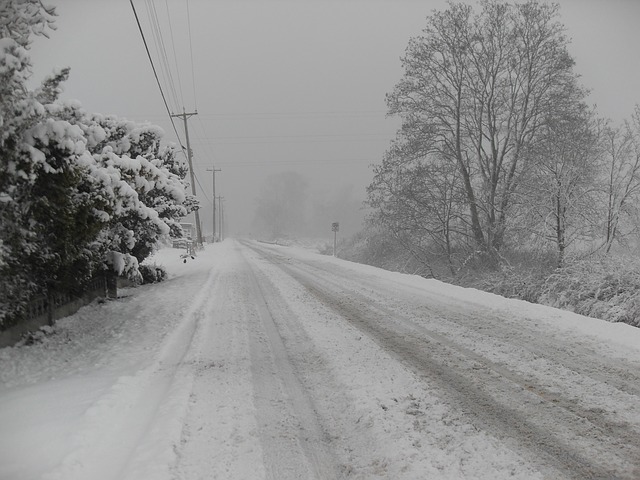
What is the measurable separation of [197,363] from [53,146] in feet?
9.60

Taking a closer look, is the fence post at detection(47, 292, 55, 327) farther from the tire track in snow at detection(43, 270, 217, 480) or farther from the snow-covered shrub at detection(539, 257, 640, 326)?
the snow-covered shrub at detection(539, 257, 640, 326)

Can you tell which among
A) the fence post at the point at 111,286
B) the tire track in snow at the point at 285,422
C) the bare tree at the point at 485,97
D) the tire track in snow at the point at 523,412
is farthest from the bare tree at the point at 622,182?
the fence post at the point at 111,286

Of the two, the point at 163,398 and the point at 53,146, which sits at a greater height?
the point at 53,146

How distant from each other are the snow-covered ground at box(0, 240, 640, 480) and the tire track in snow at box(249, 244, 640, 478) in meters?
0.02

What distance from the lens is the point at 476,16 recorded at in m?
16.8

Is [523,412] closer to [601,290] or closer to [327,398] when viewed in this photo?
[327,398]

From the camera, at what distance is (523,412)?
11.0 ft

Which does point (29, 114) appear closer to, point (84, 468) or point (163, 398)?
point (163, 398)

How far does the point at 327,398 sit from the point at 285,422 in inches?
21.9

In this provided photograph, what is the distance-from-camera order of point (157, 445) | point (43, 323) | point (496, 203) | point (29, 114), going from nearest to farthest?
point (157, 445) < point (29, 114) < point (43, 323) < point (496, 203)

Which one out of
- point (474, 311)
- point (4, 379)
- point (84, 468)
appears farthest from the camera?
point (474, 311)

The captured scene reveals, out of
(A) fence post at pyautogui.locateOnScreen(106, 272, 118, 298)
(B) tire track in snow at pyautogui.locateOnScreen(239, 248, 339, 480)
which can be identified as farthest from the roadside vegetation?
(A) fence post at pyautogui.locateOnScreen(106, 272, 118, 298)

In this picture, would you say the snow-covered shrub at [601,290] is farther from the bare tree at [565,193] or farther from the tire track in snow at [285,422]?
the tire track in snow at [285,422]

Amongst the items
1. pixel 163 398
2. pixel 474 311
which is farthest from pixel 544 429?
pixel 474 311
